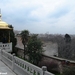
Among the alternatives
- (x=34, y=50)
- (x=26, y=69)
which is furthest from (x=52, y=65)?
(x=26, y=69)

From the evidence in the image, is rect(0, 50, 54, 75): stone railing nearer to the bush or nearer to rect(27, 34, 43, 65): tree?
the bush

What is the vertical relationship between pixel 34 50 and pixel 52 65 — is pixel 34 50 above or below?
above

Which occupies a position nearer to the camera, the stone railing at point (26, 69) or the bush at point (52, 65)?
the stone railing at point (26, 69)

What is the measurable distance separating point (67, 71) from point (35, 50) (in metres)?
8.05

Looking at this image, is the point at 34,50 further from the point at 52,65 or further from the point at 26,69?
the point at 26,69

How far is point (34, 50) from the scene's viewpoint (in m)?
21.4

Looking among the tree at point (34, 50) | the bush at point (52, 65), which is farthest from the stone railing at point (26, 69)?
the tree at point (34, 50)

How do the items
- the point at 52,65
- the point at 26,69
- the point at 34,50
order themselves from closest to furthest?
the point at 26,69 → the point at 52,65 → the point at 34,50

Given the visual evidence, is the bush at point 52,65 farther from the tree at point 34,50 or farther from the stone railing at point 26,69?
the stone railing at point 26,69

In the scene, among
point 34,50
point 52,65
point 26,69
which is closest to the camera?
point 26,69

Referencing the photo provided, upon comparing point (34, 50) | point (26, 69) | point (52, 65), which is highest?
point (26, 69)

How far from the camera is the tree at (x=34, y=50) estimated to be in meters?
20.7

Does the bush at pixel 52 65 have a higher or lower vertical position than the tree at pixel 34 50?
lower

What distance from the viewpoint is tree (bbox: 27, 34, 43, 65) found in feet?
68.0
